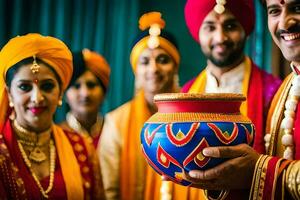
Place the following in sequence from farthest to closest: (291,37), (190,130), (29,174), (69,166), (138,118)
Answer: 1. (138,118)
2. (69,166)
3. (29,174)
4. (291,37)
5. (190,130)

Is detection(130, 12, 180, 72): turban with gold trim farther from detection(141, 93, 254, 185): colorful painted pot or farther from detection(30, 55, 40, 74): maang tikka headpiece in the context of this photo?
detection(141, 93, 254, 185): colorful painted pot

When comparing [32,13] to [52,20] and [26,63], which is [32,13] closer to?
[52,20]

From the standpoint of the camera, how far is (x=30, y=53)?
6.89 ft

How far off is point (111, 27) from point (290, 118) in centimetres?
257

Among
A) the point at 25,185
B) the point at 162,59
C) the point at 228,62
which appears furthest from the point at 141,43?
the point at 25,185

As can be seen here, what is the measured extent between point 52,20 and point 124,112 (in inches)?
55.4

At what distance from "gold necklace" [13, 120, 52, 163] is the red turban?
80cm


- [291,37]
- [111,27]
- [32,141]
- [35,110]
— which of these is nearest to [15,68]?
[35,110]

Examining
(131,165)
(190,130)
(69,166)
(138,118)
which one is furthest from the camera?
(138,118)

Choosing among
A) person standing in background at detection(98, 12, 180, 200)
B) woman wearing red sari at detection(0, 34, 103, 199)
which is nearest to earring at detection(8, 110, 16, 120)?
woman wearing red sari at detection(0, 34, 103, 199)

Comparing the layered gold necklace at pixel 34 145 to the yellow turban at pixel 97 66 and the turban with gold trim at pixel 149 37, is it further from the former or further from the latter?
the yellow turban at pixel 97 66

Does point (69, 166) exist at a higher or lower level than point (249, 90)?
lower

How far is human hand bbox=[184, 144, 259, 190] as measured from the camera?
1.44 meters

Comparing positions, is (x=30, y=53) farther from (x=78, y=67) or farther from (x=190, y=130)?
(x=78, y=67)
